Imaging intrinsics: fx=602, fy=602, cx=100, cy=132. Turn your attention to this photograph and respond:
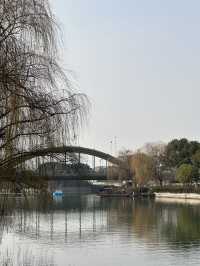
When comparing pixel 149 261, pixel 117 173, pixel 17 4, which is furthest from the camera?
pixel 117 173

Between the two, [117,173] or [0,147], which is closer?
[0,147]

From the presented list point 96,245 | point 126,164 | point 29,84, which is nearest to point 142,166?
point 126,164

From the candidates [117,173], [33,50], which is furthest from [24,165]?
[117,173]

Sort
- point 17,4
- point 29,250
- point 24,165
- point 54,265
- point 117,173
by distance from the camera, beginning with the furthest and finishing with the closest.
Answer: point 117,173 < point 29,250 < point 54,265 < point 24,165 < point 17,4

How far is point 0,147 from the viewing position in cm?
820

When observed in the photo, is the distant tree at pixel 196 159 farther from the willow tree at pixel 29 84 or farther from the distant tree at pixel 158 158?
the willow tree at pixel 29 84

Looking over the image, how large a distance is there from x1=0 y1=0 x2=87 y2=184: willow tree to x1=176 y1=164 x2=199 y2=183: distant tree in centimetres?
6821

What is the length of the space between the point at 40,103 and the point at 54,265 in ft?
30.2

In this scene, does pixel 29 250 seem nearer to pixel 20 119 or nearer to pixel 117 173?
pixel 20 119

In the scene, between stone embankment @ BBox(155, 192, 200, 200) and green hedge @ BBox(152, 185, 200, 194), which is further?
green hedge @ BBox(152, 185, 200, 194)

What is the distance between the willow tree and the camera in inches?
313

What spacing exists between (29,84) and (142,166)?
71129 mm

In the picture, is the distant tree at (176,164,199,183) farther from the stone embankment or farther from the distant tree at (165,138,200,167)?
the distant tree at (165,138,200,167)

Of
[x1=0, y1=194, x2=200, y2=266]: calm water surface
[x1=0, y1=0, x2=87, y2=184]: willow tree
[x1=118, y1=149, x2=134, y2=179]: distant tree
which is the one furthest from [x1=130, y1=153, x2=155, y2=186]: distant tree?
[x1=0, y1=0, x2=87, y2=184]: willow tree
